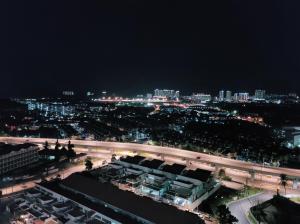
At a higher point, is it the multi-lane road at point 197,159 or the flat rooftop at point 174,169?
the flat rooftop at point 174,169

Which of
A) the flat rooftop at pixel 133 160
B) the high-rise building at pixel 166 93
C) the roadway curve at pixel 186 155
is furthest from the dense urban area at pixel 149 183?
the high-rise building at pixel 166 93

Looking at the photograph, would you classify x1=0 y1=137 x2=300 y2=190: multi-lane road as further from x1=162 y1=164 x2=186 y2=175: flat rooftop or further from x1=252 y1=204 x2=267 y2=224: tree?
x1=252 y1=204 x2=267 y2=224: tree

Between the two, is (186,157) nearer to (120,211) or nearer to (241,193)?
(241,193)

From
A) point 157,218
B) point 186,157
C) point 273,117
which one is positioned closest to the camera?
point 157,218

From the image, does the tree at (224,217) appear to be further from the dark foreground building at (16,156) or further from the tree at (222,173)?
the dark foreground building at (16,156)

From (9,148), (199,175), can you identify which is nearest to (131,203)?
(199,175)

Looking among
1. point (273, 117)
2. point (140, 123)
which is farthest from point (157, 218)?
point (273, 117)
